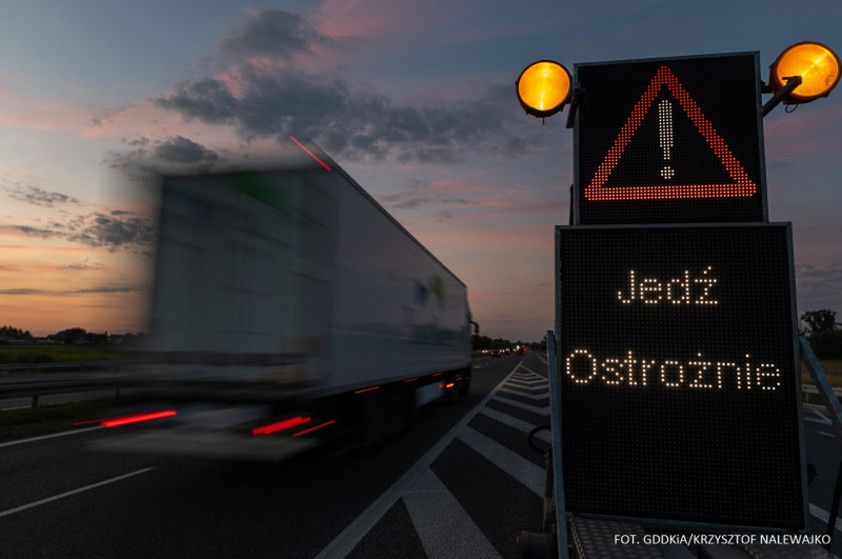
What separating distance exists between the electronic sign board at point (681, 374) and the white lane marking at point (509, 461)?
3.96m

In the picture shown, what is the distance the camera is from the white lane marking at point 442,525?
186 inches

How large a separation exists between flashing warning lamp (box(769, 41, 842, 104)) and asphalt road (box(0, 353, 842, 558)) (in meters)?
3.83

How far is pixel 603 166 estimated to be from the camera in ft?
10.6

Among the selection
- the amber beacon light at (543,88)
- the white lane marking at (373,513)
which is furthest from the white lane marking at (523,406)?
the amber beacon light at (543,88)

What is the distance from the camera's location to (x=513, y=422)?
12.3 m

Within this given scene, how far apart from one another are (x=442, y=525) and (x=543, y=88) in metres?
4.16

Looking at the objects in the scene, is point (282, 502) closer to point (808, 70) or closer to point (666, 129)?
point (666, 129)

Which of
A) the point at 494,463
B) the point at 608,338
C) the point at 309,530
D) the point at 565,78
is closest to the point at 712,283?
the point at 608,338

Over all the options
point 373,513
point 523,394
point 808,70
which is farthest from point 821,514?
point 523,394

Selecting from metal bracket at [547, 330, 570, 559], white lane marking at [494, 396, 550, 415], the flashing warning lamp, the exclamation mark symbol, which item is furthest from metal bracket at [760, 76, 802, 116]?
white lane marking at [494, 396, 550, 415]

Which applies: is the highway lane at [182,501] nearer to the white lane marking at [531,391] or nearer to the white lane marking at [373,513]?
the white lane marking at [373,513]

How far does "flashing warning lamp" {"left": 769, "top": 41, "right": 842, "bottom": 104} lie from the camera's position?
9.91ft

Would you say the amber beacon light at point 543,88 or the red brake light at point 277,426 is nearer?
the amber beacon light at point 543,88

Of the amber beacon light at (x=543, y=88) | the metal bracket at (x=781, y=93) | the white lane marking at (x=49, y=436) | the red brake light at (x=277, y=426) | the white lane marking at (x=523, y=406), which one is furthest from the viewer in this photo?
the white lane marking at (x=523, y=406)
